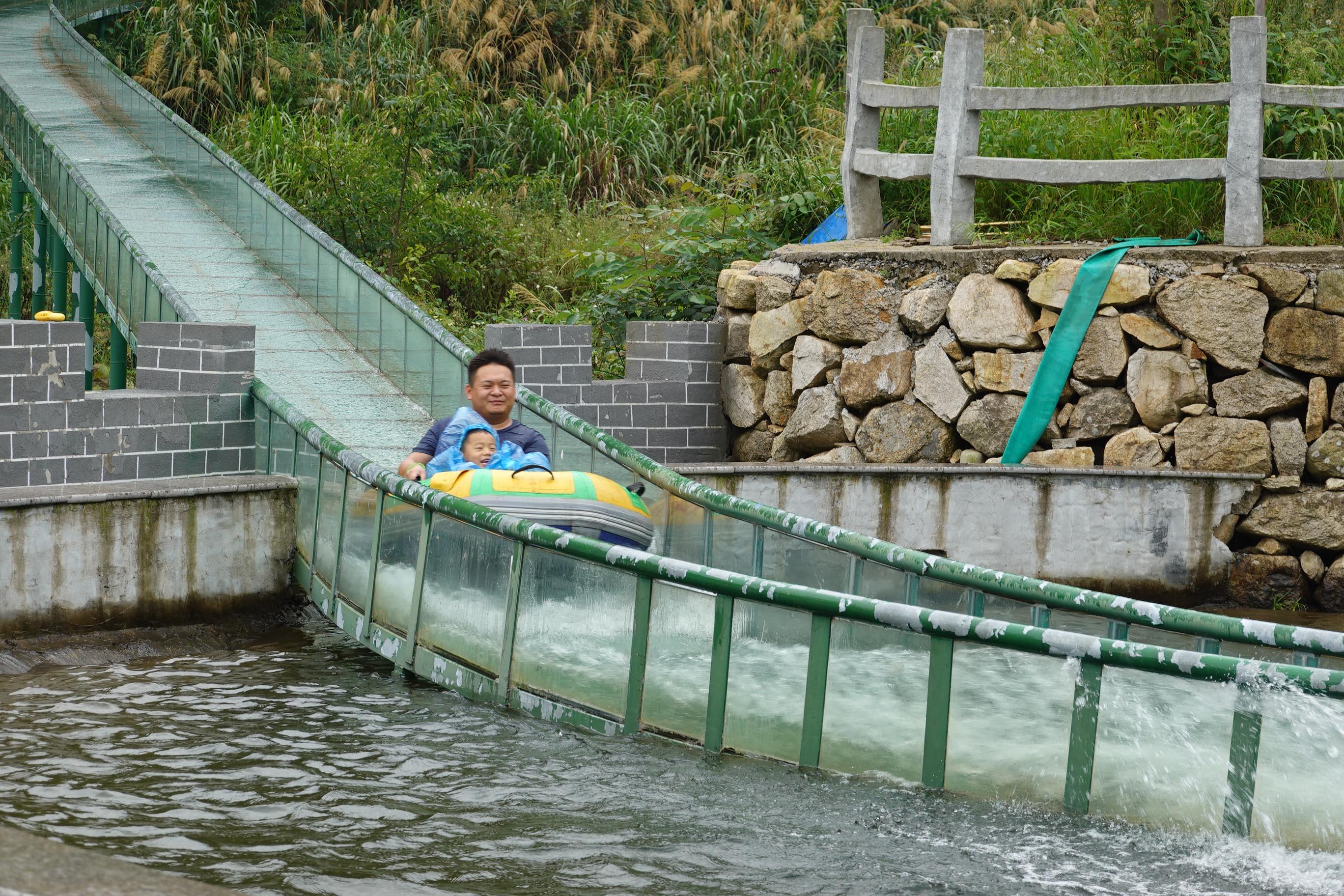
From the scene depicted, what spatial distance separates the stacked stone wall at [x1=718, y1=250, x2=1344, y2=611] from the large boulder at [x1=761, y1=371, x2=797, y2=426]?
0.01 metres

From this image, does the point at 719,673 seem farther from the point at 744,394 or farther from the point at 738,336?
the point at 738,336

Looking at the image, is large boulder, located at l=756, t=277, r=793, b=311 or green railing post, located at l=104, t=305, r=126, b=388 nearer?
large boulder, located at l=756, t=277, r=793, b=311

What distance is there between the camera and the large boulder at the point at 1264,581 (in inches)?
399

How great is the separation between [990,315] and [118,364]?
1007 cm

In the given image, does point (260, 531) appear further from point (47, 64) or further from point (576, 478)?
point (47, 64)

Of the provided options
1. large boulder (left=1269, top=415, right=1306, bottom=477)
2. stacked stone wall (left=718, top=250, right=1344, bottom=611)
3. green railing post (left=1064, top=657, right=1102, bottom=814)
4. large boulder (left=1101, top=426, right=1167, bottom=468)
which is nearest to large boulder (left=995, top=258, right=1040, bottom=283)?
stacked stone wall (left=718, top=250, right=1344, bottom=611)

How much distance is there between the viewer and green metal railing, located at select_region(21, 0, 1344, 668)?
5.83 meters

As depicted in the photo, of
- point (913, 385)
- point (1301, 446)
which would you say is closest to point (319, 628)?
point (913, 385)

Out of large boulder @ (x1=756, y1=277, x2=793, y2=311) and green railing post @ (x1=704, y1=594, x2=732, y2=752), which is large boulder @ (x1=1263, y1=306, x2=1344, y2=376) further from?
green railing post @ (x1=704, y1=594, x2=732, y2=752)

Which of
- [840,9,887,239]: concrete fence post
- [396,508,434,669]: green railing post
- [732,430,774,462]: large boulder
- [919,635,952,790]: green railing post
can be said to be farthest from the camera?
[840,9,887,239]: concrete fence post

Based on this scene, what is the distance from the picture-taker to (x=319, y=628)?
901 cm

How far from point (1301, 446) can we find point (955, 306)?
245cm

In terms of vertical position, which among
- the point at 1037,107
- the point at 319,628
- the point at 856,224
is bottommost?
the point at 319,628

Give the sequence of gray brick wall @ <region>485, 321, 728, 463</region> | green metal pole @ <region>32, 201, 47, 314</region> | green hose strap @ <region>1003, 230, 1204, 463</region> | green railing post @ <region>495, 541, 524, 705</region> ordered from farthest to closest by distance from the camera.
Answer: green metal pole @ <region>32, 201, 47, 314</region>
gray brick wall @ <region>485, 321, 728, 463</region>
green hose strap @ <region>1003, 230, 1204, 463</region>
green railing post @ <region>495, 541, 524, 705</region>
